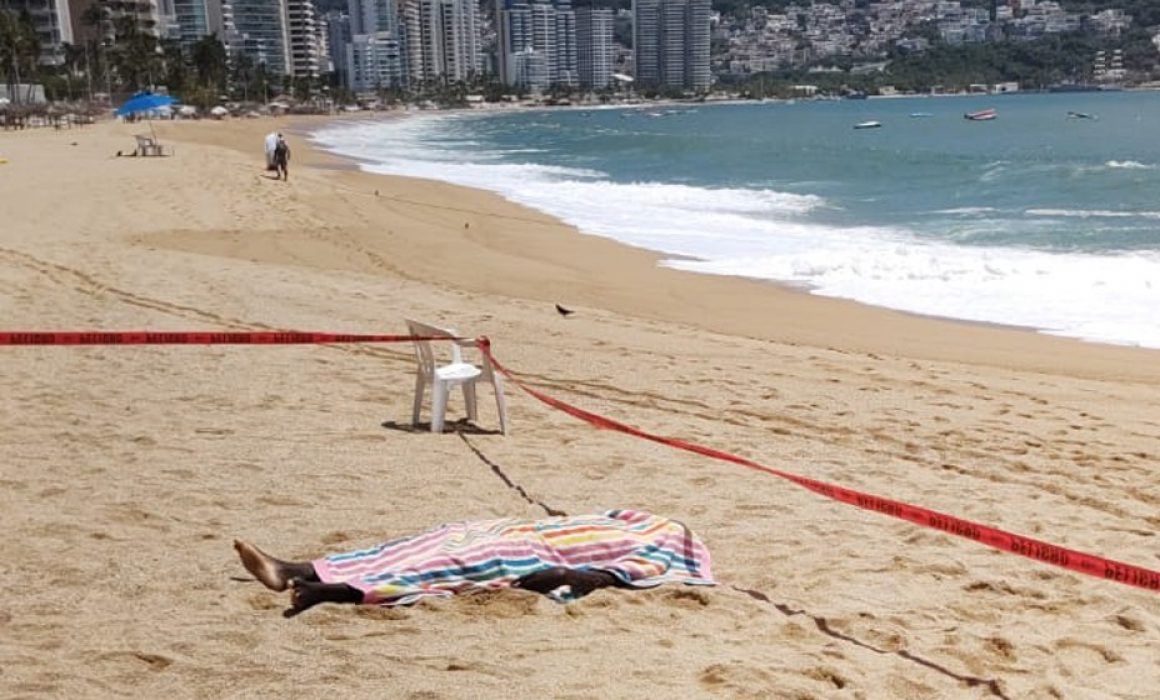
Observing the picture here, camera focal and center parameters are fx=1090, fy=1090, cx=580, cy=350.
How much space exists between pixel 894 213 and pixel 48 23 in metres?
115

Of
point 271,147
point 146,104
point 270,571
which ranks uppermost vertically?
point 146,104

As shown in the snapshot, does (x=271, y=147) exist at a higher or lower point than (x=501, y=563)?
higher

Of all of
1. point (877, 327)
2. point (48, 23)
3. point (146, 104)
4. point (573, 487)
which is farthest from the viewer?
point (48, 23)

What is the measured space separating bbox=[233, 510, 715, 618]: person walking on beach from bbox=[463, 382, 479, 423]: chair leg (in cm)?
231

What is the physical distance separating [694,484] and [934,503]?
1.22 meters

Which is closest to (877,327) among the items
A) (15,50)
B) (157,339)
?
(157,339)

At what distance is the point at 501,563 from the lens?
13.4 ft

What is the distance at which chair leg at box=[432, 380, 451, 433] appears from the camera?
249 inches

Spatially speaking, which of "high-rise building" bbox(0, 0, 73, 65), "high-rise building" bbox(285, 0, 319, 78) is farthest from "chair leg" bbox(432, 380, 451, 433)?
"high-rise building" bbox(285, 0, 319, 78)

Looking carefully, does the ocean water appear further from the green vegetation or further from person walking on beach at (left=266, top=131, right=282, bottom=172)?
the green vegetation

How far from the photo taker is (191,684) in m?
3.26

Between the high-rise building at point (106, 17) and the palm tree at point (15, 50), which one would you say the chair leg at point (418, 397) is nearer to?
the palm tree at point (15, 50)

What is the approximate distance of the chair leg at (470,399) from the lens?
662cm

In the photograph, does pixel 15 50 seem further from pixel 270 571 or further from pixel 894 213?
pixel 270 571
